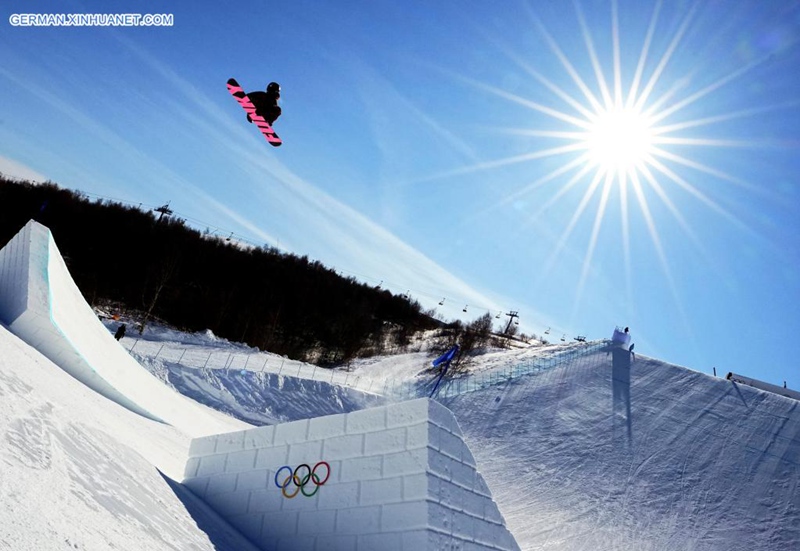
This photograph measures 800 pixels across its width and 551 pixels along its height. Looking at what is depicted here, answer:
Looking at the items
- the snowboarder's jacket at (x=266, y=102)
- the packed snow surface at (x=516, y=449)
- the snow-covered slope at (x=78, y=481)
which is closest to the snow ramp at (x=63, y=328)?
the packed snow surface at (x=516, y=449)

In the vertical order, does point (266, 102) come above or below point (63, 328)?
above

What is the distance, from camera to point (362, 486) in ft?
16.5

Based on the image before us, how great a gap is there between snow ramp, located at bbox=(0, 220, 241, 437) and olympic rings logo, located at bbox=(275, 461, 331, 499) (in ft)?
13.9

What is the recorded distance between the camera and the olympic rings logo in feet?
17.4

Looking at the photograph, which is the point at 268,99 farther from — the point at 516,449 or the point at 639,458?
the point at 639,458

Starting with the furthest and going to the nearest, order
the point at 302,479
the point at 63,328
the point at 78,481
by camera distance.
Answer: the point at 63,328, the point at 302,479, the point at 78,481

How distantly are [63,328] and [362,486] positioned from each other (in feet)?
19.9

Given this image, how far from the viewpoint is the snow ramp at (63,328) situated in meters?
8.20

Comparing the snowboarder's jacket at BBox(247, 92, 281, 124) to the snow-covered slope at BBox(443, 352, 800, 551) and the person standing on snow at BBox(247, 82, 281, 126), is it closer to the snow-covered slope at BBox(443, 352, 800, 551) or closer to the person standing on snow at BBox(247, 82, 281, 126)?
the person standing on snow at BBox(247, 82, 281, 126)

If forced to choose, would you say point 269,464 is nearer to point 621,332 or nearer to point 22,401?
point 22,401

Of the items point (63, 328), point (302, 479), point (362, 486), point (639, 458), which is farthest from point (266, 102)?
point (639, 458)

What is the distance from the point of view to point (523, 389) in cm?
2700

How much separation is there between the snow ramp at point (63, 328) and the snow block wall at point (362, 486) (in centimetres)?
359

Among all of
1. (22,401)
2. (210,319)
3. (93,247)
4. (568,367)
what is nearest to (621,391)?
(568,367)
